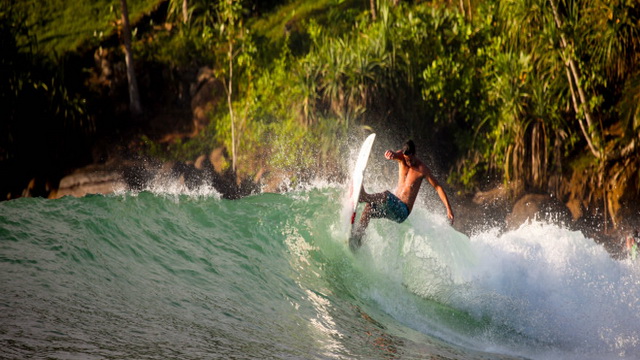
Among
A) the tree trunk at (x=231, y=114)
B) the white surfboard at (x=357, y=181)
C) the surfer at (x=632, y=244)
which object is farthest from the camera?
the tree trunk at (x=231, y=114)

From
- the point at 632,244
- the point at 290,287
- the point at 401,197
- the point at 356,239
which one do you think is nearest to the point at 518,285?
the point at 401,197

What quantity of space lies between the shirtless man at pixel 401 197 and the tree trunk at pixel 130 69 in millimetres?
11360

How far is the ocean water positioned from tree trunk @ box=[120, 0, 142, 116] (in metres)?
8.16

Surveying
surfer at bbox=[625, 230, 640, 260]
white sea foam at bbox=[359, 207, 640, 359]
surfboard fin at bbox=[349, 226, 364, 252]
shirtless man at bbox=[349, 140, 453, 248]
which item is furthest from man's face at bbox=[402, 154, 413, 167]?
surfer at bbox=[625, 230, 640, 260]

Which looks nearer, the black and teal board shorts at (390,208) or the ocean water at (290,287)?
the ocean water at (290,287)

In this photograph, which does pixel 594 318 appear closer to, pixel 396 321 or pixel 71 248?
pixel 396 321

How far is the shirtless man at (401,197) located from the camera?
7879 millimetres

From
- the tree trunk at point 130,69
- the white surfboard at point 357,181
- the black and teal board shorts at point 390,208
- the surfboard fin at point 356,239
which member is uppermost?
the tree trunk at point 130,69

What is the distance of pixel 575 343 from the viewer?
7238 millimetres

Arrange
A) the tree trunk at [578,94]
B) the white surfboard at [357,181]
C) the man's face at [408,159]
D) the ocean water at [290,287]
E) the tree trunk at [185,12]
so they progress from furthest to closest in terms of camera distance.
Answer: the tree trunk at [185,12] → the tree trunk at [578,94] → the man's face at [408,159] → the white surfboard at [357,181] → the ocean water at [290,287]

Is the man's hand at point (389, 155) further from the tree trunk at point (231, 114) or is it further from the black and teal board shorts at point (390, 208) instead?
the tree trunk at point (231, 114)

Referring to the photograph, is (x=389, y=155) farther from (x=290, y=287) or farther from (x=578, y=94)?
(x=578, y=94)

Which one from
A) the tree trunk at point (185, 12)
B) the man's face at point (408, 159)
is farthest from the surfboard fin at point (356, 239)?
the tree trunk at point (185, 12)

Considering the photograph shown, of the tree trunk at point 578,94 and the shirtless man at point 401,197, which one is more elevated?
the tree trunk at point 578,94
